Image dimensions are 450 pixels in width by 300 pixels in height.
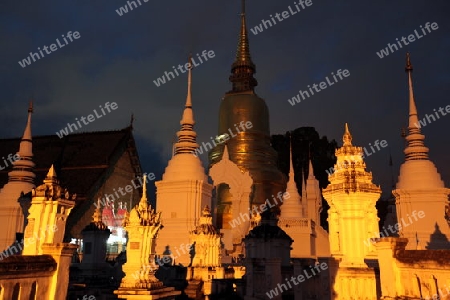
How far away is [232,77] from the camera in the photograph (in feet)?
141

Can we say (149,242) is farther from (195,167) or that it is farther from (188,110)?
(188,110)

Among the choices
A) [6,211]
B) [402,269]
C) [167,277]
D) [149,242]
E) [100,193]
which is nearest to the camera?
[402,269]

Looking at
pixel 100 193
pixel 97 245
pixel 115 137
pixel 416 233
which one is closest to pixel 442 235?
pixel 416 233

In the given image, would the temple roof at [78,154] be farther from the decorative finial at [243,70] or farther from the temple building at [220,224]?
the decorative finial at [243,70]

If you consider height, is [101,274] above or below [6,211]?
below

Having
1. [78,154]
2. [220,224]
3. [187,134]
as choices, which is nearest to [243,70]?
[220,224]

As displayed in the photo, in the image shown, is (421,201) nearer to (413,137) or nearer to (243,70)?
(413,137)

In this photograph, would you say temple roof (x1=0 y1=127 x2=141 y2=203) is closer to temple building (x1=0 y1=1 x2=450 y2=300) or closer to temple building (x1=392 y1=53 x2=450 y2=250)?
temple building (x1=0 y1=1 x2=450 y2=300)

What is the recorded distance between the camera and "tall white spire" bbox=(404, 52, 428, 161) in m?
24.0

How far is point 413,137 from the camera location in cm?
2453

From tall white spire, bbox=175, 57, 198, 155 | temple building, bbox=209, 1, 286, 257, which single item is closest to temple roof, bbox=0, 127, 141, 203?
temple building, bbox=209, 1, 286, 257

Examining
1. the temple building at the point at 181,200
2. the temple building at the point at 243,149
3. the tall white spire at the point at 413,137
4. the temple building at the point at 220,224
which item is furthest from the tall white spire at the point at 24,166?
the tall white spire at the point at 413,137

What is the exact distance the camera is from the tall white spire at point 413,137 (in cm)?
2403

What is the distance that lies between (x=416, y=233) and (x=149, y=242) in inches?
627
